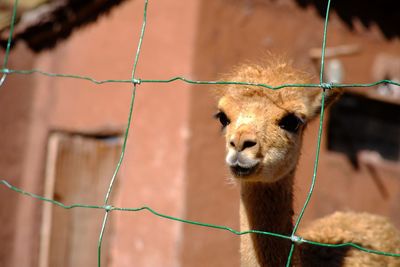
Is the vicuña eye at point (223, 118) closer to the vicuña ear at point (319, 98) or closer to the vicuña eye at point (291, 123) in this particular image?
the vicuña eye at point (291, 123)

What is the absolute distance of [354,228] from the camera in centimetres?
416

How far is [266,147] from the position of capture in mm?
3092

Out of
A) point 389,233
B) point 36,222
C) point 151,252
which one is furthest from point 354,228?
point 36,222

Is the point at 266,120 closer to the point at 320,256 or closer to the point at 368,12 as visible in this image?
the point at 320,256

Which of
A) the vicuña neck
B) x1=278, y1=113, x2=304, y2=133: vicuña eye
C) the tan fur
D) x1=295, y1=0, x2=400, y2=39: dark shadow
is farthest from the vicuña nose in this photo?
x1=295, y1=0, x2=400, y2=39: dark shadow

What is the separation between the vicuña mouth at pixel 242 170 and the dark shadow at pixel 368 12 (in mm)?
4592

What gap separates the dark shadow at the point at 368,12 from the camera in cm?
744

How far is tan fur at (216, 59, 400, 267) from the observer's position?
120 inches

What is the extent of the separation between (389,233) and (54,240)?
4.67 meters

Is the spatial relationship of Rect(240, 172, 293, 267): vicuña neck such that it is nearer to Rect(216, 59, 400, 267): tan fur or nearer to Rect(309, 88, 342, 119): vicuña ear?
Rect(216, 59, 400, 267): tan fur

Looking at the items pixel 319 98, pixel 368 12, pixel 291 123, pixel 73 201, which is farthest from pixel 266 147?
pixel 368 12

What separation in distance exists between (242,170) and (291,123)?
0.43 meters

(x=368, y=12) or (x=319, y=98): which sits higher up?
(x=368, y=12)

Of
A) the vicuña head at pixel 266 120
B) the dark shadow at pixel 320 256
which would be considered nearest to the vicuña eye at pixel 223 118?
the vicuña head at pixel 266 120
